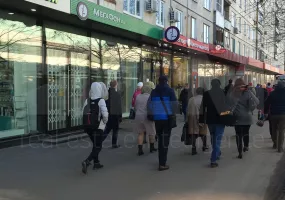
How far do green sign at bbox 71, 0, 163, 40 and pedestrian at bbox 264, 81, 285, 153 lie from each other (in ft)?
17.2

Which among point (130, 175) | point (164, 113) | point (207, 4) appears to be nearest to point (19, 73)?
point (164, 113)

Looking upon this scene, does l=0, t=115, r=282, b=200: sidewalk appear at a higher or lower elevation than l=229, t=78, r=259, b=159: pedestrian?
lower

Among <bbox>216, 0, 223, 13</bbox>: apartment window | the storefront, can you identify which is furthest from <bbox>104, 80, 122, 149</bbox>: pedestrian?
<bbox>216, 0, 223, 13</bbox>: apartment window

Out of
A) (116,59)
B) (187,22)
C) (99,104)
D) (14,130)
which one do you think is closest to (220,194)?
(99,104)

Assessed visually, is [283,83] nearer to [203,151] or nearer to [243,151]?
[243,151]

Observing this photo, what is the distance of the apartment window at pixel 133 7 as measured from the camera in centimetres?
1499

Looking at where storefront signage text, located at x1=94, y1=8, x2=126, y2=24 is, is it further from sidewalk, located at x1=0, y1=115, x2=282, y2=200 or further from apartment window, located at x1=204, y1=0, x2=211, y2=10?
apartment window, located at x1=204, y1=0, x2=211, y2=10

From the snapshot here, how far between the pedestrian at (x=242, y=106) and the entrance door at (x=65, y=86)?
5.28 metres

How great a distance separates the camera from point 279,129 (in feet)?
30.3

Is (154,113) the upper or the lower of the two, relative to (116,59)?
lower

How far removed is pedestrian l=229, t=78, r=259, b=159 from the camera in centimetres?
847

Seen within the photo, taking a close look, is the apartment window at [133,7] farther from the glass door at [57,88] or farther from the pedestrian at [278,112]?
the pedestrian at [278,112]

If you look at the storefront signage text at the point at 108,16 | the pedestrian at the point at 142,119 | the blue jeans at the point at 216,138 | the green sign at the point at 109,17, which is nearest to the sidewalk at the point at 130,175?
the blue jeans at the point at 216,138

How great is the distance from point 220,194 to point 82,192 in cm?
211
